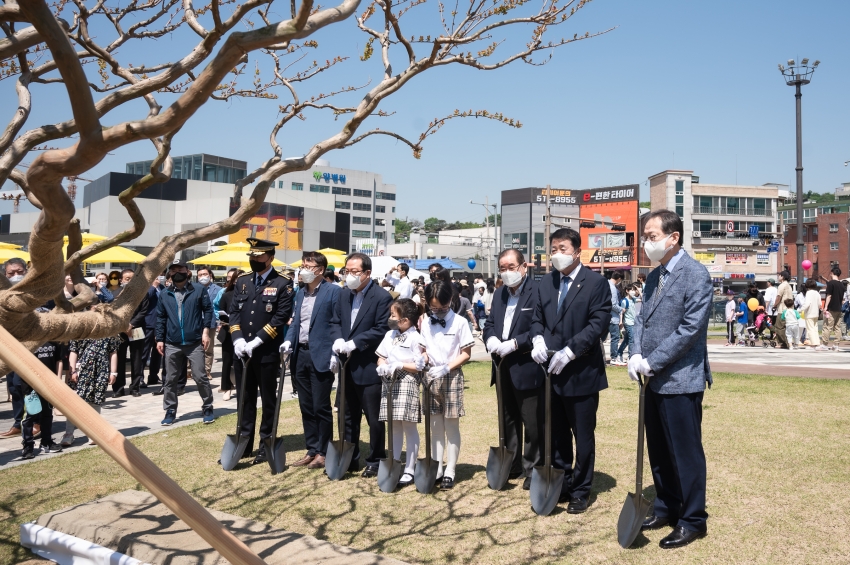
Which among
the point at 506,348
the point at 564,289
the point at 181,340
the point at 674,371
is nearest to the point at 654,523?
the point at 674,371

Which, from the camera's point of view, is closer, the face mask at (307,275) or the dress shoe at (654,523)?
the dress shoe at (654,523)

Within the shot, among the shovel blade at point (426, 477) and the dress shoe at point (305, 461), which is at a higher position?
the shovel blade at point (426, 477)

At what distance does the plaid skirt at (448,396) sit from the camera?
6137mm

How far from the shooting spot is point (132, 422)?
9266 mm

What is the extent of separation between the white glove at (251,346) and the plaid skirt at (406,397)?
160cm

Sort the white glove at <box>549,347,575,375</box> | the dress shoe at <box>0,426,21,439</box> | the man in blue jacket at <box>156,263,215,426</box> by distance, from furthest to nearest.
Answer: the man in blue jacket at <box>156,263,215,426</box>, the dress shoe at <box>0,426,21,439</box>, the white glove at <box>549,347,575,375</box>

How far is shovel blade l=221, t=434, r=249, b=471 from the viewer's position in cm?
684

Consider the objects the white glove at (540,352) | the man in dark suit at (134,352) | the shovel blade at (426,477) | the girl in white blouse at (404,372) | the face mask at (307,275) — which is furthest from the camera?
the man in dark suit at (134,352)

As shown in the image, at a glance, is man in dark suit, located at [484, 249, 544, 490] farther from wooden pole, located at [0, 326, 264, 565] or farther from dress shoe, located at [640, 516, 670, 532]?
wooden pole, located at [0, 326, 264, 565]

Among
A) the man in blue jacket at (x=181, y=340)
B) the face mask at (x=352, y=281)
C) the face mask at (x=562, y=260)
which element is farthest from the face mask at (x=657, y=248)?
the man in blue jacket at (x=181, y=340)

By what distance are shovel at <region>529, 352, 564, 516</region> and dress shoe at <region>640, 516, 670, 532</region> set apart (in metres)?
0.68

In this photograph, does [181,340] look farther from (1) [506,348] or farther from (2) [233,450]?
(1) [506,348]

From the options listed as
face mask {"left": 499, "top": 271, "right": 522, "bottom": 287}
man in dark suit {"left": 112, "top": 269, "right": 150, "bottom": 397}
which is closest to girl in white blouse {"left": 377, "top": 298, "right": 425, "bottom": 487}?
face mask {"left": 499, "top": 271, "right": 522, "bottom": 287}

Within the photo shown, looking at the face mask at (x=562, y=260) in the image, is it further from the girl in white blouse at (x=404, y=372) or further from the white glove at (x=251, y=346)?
the white glove at (x=251, y=346)
